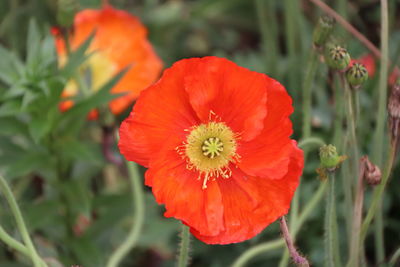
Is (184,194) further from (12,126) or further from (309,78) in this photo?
(12,126)

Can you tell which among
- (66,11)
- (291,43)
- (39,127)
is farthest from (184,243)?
(291,43)

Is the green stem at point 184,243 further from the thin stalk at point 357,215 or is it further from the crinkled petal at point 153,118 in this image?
the thin stalk at point 357,215

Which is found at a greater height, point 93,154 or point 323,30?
point 323,30

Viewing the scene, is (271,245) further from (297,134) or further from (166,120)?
(297,134)

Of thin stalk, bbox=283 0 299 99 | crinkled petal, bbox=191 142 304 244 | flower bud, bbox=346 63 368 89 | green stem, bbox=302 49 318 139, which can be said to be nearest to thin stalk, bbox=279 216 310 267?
crinkled petal, bbox=191 142 304 244

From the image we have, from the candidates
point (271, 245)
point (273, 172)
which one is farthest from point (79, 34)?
point (273, 172)

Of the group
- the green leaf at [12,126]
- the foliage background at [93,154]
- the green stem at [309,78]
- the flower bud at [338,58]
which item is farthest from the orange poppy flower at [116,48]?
A: the flower bud at [338,58]

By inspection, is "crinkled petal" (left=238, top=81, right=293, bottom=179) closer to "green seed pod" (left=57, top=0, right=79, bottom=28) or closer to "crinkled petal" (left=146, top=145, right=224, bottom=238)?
"crinkled petal" (left=146, top=145, right=224, bottom=238)
